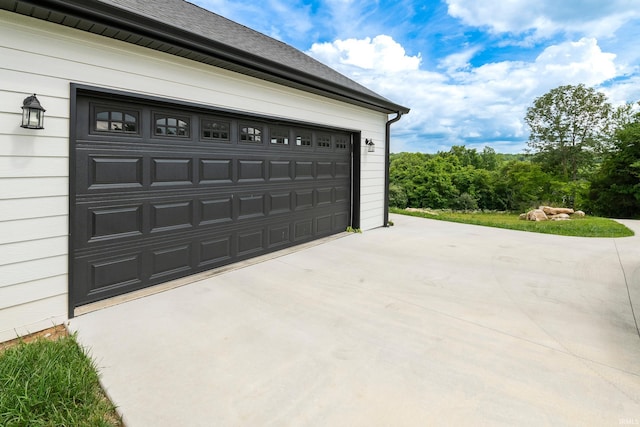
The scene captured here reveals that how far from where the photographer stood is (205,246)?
13.4ft

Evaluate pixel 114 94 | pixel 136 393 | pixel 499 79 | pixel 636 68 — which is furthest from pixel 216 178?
pixel 636 68

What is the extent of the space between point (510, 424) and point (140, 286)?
3510mm

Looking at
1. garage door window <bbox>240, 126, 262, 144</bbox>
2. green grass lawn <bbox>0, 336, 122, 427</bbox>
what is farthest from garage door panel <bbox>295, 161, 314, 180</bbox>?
green grass lawn <bbox>0, 336, 122, 427</bbox>

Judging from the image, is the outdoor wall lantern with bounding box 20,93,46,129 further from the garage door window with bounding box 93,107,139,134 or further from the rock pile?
the rock pile

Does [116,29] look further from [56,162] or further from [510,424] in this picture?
[510,424]

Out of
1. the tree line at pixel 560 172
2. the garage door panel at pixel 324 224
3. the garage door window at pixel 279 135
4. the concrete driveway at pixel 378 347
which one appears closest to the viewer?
the concrete driveway at pixel 378 347

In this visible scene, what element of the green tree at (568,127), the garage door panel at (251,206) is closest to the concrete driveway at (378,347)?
the garage door panel at (251,206)

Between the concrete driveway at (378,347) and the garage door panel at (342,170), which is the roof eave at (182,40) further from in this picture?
the concrete driveway at (378,347)

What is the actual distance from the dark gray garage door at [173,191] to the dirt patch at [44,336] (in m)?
0.30

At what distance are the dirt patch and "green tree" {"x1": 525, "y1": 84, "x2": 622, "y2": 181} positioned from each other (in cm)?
2428

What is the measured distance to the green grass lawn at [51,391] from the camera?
156 centimetres

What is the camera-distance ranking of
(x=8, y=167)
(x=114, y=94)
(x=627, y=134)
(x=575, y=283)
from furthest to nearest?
(x=627, y=134)
(x=575, y=283)
(x=114, y=94)
(x=8, y=167)

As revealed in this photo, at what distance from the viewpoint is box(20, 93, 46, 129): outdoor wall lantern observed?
8.14ft

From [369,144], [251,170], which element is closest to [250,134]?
[251,170]
